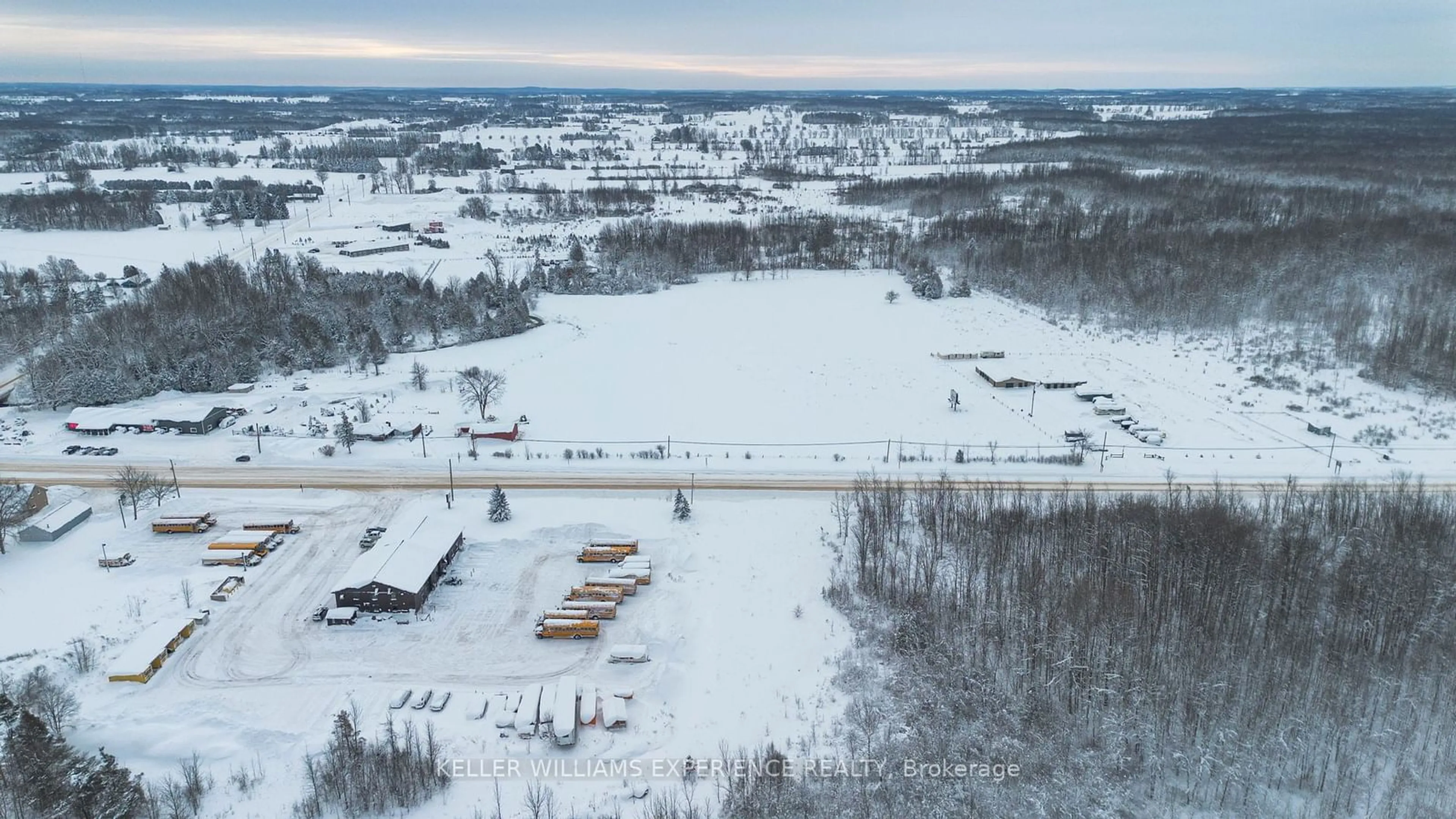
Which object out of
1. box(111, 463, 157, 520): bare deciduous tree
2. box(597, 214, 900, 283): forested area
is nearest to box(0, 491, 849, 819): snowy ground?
box(111, 463, 157, 520): bare deciduous tree

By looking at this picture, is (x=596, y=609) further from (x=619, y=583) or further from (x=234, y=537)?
(x=234, y=537)

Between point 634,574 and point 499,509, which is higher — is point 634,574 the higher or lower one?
the lower one

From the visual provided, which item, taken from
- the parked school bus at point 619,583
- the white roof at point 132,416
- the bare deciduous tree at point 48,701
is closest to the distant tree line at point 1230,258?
the parked school bus at point 619,583

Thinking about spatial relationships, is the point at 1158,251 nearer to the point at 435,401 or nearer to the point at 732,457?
the point at 732,457

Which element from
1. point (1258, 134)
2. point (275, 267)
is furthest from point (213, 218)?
point (1258, 134)

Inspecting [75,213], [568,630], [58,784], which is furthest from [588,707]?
[75,213]

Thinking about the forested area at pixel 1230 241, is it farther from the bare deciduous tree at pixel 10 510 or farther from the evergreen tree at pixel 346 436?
the bare deciduous tree at pixel 10 510
